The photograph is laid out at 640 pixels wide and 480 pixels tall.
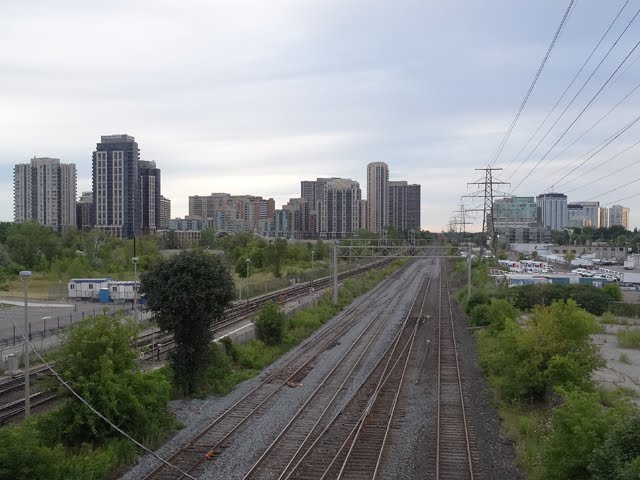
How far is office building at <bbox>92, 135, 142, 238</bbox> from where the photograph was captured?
8412cm

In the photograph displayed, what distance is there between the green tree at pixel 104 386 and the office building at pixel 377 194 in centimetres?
16993

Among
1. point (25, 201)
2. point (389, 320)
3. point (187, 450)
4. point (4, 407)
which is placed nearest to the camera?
point (187, 450)

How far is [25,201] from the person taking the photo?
463 ft

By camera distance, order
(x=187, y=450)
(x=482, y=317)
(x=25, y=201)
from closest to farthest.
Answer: (x=187, y=450), (x=482, y=317), (x=25, y=201)

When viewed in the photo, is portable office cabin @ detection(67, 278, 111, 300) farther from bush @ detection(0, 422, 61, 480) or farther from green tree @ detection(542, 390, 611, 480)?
green tree @ detection(542, 390, 611, 480)

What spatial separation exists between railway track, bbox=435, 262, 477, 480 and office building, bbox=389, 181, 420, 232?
165595 mm

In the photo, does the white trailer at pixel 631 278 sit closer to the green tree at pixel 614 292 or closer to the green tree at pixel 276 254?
the green tree at pixel 614 292

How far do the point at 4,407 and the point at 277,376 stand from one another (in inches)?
347

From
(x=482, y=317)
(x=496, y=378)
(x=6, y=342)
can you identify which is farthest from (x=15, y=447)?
(x=482, y=317)

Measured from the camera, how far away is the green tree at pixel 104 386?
13734mm

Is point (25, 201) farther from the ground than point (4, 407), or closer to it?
farther from the ground

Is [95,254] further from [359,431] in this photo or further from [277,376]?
[359,431]

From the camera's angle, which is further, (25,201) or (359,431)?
(25,201)

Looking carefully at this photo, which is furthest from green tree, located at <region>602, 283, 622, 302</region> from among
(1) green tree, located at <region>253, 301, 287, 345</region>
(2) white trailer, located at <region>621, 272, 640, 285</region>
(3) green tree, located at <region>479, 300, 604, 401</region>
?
(3) green tree, located at <region>479, 300, 604, 401</region>
